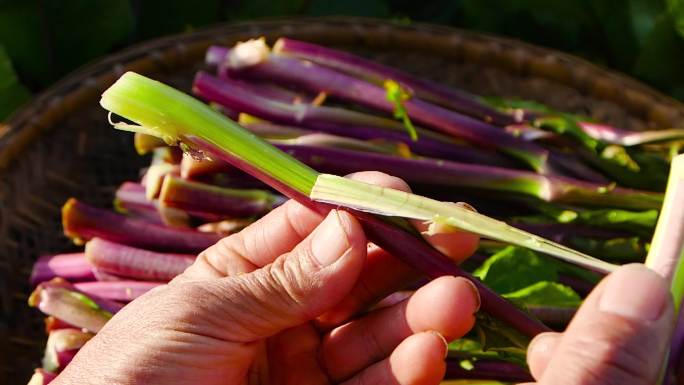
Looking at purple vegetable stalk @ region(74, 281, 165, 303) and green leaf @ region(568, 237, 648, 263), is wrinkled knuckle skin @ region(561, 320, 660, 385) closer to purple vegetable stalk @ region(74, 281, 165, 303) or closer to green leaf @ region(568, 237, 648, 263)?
green leaf @ region(568, 237, 648, 263)

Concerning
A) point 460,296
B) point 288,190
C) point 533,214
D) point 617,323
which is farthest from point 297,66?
point 617,323

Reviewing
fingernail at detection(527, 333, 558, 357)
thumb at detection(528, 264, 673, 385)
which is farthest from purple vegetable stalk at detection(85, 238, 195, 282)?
thumb at detection(528, 264, 673, 385)

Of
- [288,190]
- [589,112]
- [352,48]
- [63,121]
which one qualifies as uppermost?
[589,112]

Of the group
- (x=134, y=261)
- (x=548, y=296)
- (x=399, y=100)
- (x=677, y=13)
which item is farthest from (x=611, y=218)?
(x=134, y=261)

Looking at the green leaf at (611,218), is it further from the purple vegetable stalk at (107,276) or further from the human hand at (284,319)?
the purple vegetable stalk at (107,276)

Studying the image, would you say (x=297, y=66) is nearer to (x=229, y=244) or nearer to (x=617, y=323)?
(x=229, y=244)

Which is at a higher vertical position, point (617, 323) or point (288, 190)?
point (617, 323)

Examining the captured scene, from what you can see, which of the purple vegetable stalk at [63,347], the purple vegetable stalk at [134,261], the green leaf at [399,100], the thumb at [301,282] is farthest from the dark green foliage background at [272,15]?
the thumb at [301,282]
